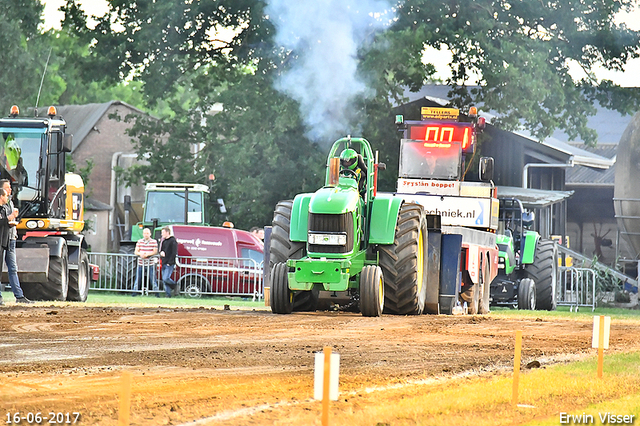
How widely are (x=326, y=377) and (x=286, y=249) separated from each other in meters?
10.5

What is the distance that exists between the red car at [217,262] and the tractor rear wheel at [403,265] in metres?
12.0

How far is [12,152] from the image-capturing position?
65.6 feet

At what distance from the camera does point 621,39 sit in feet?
104

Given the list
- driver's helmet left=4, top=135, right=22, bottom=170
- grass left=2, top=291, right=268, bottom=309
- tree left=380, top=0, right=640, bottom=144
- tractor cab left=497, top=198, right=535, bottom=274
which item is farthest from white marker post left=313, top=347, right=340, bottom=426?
tree left=380, top=0, right=640, bottom=144

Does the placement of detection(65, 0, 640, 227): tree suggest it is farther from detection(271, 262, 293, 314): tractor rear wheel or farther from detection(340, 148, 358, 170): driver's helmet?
detection(271, 262, 293, 314): tractor rear wheel

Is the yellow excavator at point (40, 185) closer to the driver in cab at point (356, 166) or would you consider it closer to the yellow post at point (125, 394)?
the driver in cab at point (356, 166)

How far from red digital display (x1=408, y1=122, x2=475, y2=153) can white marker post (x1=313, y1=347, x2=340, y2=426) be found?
15785mm

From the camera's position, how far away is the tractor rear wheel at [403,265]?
51.5ft

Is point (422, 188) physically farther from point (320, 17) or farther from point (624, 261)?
point (624, 261)

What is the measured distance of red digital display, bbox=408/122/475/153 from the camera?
21.2 m

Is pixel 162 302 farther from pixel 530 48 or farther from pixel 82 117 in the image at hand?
pixel 82 117

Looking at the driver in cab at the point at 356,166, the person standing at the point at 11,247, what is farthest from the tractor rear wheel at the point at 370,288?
the person standing at the point at 11,247

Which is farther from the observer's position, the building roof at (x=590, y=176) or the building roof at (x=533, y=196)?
the building roof at (x=590, y=176)

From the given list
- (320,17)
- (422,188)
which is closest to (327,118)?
(320,17)
